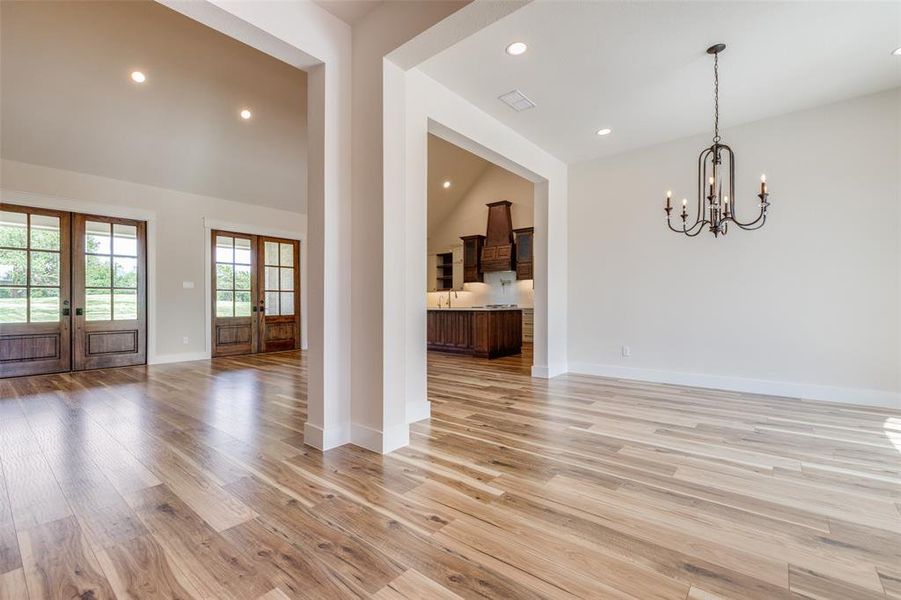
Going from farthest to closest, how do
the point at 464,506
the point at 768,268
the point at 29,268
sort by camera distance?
the point at 29,268
the point at 768,268
the point at 464,506

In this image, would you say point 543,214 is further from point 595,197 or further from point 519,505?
point 519,505

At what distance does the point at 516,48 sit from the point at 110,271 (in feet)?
21.7

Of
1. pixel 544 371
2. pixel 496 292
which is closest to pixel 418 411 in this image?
pixel 544 371

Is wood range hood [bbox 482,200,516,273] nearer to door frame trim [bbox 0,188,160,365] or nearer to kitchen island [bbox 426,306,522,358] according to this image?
kitchen island [bbox 426,306,522,358]

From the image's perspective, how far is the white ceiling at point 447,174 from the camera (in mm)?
8000

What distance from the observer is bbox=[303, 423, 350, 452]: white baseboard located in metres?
2.53

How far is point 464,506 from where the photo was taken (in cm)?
182

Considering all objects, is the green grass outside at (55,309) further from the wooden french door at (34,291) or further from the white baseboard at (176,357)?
the white baseboard at (176,357)

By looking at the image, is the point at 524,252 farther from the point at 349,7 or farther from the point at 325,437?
the point at 325,437

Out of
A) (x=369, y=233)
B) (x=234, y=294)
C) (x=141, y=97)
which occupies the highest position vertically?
(x=141, y=97)

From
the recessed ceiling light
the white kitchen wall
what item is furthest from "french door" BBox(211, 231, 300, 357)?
the recessed ceiling light

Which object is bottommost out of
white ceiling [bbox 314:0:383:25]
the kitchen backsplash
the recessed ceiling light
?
the kitchen backsplash

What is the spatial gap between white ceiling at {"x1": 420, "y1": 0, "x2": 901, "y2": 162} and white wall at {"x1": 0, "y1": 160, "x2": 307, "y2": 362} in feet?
A: 18.2

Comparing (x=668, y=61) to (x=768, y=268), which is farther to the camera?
(x=768, y=268)
